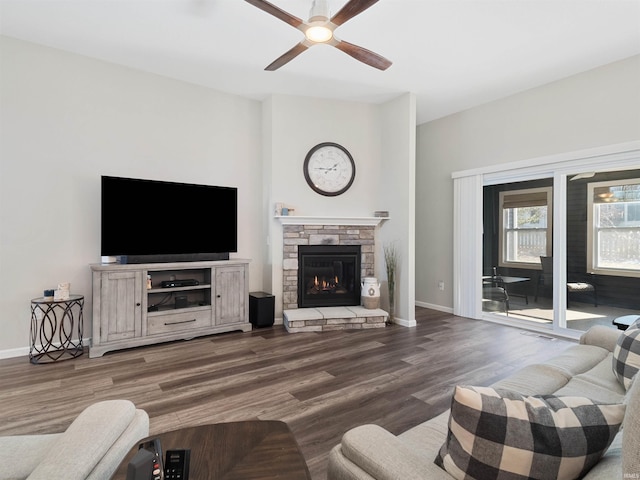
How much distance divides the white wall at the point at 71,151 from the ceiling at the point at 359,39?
0.24m

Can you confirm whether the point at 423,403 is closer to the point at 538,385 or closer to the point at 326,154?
the point at 538,385

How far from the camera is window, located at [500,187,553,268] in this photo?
14.5 feet

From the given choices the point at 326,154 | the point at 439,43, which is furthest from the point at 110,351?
the point at 439,43

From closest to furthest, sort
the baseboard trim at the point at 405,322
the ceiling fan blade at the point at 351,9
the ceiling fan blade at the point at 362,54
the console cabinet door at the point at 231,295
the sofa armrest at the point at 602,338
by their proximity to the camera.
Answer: the sofa armrest at the point at 602,338
the ceiling fan blade at the point at 351,9
the ceiling fan blade at the point at 362,54
the console cabinet door at the point at 231,295
the baseboard trim at the point at 405,322

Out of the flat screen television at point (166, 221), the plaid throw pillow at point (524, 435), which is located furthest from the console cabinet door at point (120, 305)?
the plaid throw pillow at point (524, 435)

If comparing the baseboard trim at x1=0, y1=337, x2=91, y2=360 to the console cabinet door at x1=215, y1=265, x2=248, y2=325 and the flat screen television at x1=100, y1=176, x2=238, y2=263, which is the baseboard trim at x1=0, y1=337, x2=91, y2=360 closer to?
the flat screen television at x1=100, y1=176, x2=238, y2=263

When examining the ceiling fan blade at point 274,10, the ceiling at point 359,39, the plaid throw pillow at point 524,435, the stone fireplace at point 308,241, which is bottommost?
the plaid throw pillow at point 524,435

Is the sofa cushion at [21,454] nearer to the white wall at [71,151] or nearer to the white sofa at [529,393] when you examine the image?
the white sofa at [529,393]

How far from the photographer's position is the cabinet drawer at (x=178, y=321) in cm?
363

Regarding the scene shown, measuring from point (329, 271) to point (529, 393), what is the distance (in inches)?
138

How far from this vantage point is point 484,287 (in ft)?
16.5

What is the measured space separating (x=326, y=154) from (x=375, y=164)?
2.48ft

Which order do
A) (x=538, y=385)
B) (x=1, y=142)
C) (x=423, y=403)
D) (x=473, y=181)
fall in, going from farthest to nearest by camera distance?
(x=473, y=181), (x=1, y=142), (x=423, y=403), (x=538, y=385)

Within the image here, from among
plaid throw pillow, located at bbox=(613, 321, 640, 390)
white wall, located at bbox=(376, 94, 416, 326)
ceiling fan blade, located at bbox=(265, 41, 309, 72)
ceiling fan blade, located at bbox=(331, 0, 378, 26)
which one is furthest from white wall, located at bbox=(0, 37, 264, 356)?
plaid throw pillow, located at bbox=(613, 321, 640, 390)
